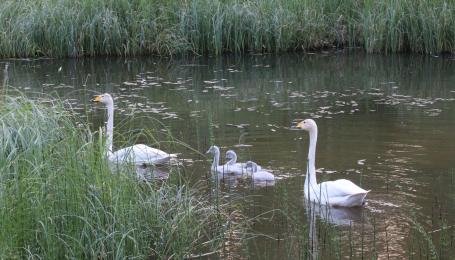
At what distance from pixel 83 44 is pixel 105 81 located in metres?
2.77

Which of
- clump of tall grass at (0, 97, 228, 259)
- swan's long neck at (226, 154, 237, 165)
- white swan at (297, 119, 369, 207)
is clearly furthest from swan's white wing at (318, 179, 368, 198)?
clump of tall grass at (0, 97, 228, 259)

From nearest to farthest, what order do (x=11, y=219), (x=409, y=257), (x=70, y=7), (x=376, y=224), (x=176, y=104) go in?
(x=11, y=219), (x=409, y=257), (x=376, y=224), (x=176, y=104), (x=70, y=7)

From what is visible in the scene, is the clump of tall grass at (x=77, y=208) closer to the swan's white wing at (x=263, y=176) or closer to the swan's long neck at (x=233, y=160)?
the swan's white wing at (x=263, y=176)

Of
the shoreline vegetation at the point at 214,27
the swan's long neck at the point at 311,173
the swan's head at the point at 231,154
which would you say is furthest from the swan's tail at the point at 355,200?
the shoreline vegetation at the point at 214,27

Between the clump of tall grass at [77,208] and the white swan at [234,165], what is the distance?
2.56m

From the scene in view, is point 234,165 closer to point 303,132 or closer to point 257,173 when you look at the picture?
point 257,173

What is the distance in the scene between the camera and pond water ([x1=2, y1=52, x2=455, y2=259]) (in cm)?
799

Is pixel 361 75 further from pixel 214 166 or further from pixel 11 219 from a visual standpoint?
pixel 11 219

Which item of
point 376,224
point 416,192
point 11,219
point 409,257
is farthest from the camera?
point 416,192

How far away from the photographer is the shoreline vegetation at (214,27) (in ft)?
63.1

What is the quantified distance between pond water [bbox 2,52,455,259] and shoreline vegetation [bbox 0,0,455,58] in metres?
0.43

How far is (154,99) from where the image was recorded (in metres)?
15.3

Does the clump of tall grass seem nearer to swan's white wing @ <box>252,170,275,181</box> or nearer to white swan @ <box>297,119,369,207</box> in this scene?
white swan @ <box>297,119,369,207</box>

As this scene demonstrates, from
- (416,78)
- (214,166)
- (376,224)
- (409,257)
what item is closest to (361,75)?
(416,78)
